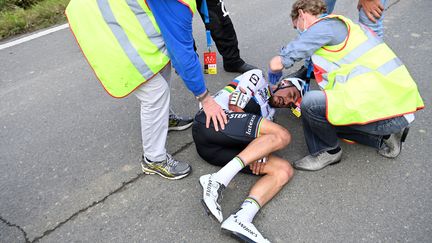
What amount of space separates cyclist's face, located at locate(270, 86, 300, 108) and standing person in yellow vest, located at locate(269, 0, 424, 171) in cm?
35

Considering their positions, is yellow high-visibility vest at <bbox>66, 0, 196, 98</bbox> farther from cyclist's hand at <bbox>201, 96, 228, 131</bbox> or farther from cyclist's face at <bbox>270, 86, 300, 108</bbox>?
cyclist's face at <bbox>270, 86, 300, 108</bbox>

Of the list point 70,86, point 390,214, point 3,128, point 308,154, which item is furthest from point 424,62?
point 3,128

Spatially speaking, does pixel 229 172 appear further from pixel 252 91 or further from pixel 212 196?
pixel 252 91

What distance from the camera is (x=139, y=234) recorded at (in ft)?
7.37

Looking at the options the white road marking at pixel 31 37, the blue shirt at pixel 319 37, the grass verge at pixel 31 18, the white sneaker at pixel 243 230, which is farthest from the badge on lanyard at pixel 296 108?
the grass verge at pixel 31 18

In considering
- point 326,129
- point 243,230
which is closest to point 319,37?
point 326,129

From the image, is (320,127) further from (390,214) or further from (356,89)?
(390,214)

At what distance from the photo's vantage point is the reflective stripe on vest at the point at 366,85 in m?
2.21

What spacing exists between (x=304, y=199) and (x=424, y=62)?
227 cm

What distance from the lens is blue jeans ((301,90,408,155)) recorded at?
237 cm

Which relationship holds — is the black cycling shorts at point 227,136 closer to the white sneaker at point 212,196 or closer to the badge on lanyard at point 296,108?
the white sneaker at point 212,196

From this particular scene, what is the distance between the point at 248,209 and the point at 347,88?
932 mm

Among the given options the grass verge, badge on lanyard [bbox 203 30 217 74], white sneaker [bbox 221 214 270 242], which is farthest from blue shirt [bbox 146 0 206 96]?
the grass verge

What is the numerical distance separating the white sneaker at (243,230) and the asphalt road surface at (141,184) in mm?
127
